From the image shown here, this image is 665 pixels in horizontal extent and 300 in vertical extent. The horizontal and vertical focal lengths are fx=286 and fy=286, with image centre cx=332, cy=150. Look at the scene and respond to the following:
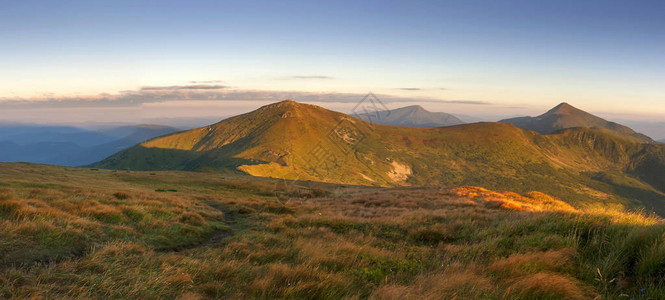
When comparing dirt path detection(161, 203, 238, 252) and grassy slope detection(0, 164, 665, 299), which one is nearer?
grassy slope detection(0, 164, 665, 299)

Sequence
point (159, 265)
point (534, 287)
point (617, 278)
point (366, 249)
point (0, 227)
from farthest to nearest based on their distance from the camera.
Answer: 1. point (366, 249)
2. point (0, 227)
3. point (159, 265)
4. point (617, 278)
5. point (534, 287)

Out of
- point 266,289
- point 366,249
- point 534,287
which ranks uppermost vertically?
point 534,287

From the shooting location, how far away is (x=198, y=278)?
526cm

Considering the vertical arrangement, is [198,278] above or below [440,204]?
above

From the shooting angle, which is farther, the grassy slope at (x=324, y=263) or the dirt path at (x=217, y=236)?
the dirt path at (x=217, y=236)

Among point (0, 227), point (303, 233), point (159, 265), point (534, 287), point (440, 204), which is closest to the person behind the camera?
point (534, 287)

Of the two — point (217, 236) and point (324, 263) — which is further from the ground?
point (324, 263)

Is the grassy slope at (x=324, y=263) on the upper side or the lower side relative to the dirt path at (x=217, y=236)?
upper

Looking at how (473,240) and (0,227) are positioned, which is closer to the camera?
(0,227)

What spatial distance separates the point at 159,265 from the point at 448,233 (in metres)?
9.20

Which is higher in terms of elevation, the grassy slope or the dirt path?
the grassy slope

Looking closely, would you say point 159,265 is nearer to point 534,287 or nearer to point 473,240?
point 534,287

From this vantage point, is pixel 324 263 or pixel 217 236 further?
pixel 217 236

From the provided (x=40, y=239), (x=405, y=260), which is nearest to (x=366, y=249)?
(x=405, y=260)
